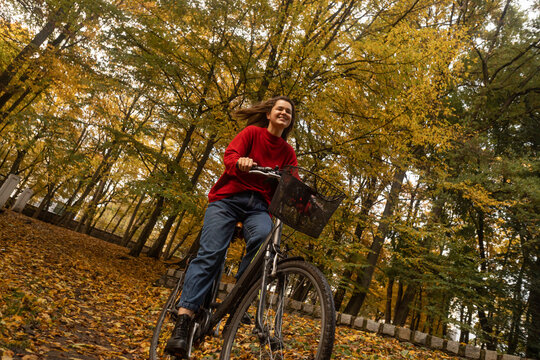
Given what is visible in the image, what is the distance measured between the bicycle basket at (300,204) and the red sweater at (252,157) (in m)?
0.39

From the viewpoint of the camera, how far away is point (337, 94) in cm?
675

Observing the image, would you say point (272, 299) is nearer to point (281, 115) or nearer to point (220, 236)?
point (220, 236)

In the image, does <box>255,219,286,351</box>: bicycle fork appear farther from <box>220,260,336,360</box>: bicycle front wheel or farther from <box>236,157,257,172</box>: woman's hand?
<box>236,157,257,172</box>: woman's hand

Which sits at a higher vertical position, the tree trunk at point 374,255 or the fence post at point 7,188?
the tree trunk at point 374,255

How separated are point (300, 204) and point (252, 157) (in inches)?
30.5

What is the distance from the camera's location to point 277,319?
191 cm

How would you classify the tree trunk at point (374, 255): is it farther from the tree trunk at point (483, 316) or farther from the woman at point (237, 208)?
the woman at point (237, 208)

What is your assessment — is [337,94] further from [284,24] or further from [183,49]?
[183,49]

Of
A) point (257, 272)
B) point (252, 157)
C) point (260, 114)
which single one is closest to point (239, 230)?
point (257, 272)

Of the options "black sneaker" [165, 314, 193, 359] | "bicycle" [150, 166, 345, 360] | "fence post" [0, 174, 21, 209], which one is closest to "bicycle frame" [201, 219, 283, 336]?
"bicycle" [150, 166, 345, 360]

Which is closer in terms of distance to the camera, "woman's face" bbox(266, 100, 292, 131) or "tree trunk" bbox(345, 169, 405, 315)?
"woman's face" bbox(266, 100, 292, 131)

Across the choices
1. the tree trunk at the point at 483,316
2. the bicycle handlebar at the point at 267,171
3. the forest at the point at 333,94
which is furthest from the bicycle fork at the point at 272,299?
the tree trunk at the point at 483,316

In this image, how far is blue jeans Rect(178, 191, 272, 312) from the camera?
7.55 ft

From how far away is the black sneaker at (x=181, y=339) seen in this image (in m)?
2.12
